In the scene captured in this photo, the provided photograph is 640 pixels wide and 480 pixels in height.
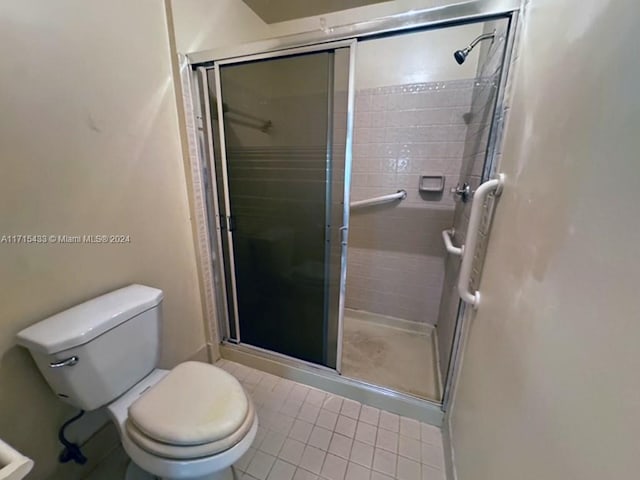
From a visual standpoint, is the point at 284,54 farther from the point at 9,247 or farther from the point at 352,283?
the point at 352,283

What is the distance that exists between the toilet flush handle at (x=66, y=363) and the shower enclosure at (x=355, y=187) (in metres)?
0.87

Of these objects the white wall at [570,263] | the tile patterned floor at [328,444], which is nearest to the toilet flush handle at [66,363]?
the tile patterned floor at [328,444]

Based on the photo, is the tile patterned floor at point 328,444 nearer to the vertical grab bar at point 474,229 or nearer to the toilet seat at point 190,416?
the toilet seat at point 190,416

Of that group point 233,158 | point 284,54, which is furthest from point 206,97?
point 284,54

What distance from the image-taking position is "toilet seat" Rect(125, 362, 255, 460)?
34.7 inches

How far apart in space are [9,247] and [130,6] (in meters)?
1.07

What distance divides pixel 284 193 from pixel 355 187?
2.84 ft

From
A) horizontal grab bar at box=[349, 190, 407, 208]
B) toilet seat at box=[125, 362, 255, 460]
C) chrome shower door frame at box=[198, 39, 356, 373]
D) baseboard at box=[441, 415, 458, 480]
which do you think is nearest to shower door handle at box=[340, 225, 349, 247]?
chrome shower door frame at box=[198, 39, 356, 373]

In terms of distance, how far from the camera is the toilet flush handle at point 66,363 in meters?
0.90

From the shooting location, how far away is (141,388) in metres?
1.13

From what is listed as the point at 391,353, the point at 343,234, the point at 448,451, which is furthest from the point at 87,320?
the point at 391,353

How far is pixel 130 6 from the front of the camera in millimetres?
1158

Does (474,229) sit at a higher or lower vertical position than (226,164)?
lower

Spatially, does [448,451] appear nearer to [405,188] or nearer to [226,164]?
[405,188]
